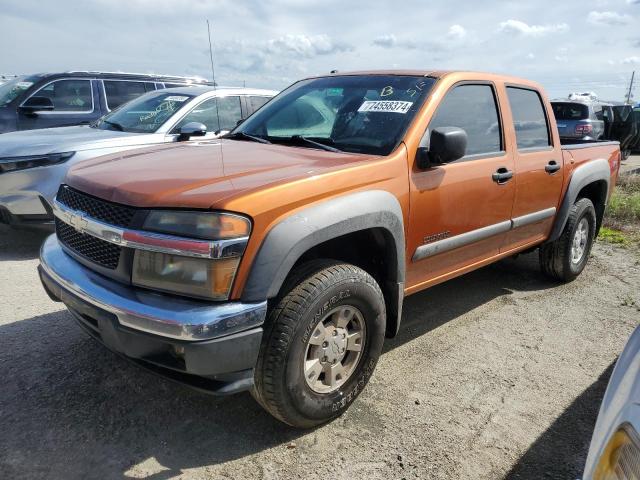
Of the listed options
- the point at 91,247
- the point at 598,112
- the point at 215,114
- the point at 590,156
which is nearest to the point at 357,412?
the point at 91,247

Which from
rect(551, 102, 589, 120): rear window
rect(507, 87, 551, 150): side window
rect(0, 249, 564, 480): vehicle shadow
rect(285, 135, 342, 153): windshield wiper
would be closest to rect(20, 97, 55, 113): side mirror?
rect(0, 249, 564, 480): vehicle shadow

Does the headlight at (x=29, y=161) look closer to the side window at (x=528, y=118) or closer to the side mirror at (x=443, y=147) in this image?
the side mirror at (x=443, y=147)

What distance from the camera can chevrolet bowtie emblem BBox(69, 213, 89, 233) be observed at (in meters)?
2.46

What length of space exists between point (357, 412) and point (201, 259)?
1307 millimetres

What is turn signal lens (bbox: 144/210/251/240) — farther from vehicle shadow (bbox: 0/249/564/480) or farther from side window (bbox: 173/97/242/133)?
side window (bbox: 173/97/242/133)

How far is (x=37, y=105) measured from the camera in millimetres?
7441

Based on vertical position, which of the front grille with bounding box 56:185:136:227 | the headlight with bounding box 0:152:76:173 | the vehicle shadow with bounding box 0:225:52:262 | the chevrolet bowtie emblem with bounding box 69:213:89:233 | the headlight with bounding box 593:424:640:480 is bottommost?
the vehicle shadow with bounding box 0:225:52:262

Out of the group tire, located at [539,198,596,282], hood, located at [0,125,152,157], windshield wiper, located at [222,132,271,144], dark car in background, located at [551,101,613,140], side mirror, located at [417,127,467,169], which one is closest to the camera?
side mirror, located at [417,127,467,169]

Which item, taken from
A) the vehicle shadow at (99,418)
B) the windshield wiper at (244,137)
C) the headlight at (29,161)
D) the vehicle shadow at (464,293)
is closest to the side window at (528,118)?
the vehicle shadow at (464,293)

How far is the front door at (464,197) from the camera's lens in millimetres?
3027

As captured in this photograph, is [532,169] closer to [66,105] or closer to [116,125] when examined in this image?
[116,125]

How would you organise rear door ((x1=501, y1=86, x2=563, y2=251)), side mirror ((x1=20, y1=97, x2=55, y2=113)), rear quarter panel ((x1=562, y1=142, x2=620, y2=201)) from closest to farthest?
rear door ((x1=501, y1=86, x2=563, y2=251)), rear quarter panel ((x1=562, y1=142, x2=620, y2=201)), side mirror ((x1=20, y1=97, x2=55, y2=113))

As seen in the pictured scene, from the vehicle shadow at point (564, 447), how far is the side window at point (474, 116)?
5.53ft

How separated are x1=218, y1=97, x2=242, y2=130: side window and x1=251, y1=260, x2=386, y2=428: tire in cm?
424
